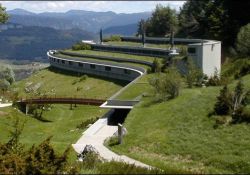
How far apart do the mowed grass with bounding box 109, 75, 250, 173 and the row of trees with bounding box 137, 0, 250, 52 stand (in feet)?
129

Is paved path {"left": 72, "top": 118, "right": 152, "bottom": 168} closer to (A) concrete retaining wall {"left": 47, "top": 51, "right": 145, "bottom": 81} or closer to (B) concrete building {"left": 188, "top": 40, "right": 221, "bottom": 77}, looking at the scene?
(B) concrete building {"left": 188, "top": 40, "right": 221, "bottom": 77}

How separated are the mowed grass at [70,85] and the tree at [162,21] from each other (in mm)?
27819

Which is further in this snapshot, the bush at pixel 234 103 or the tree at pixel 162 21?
the tree at pixel 162 21

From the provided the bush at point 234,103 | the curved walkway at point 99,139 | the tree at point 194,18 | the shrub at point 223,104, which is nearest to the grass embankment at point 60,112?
the curved walkway at point 99,139

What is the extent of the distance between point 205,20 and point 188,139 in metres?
59.8

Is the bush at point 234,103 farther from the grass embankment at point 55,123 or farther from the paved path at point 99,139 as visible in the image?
the grass embankment at point 55,123

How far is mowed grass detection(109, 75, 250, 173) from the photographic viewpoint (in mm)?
26562

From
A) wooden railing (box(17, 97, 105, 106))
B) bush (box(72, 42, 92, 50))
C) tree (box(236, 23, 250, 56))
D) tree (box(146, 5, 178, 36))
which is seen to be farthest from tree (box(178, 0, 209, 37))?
wooden railing (box(17, 97, 105, 106))

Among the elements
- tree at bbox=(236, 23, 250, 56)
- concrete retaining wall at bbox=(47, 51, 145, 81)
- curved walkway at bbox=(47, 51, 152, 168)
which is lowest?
concrete retaining wall at bbox=(47, 51, 145, 81)

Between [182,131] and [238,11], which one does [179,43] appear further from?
[182,131]

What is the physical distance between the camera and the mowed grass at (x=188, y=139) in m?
26.6

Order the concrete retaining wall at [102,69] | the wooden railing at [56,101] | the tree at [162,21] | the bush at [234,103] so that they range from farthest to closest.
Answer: the tree at [162,21]
the concrete retaining wall at [102,69]
the wooden railing at [56,101]
the bush at [234,103]

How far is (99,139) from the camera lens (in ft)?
112

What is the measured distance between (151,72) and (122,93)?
1754 centimetres
